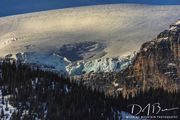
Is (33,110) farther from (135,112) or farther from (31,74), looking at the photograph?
(135,112)

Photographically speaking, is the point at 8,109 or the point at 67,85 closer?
the point at 8,109

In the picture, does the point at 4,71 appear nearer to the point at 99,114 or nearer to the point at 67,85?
the point at 67,85

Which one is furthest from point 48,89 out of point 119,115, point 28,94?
point 119,115

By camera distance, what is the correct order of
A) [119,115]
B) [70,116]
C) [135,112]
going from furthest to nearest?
[135,112]
[119,115]
[70,116]

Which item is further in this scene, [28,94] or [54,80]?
[54,80]

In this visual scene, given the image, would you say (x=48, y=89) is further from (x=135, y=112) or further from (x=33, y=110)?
(x=135, y=112)

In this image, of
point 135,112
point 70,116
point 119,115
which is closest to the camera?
point 70,116

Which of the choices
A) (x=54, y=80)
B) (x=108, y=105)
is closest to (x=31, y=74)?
(x=54, y=80)
